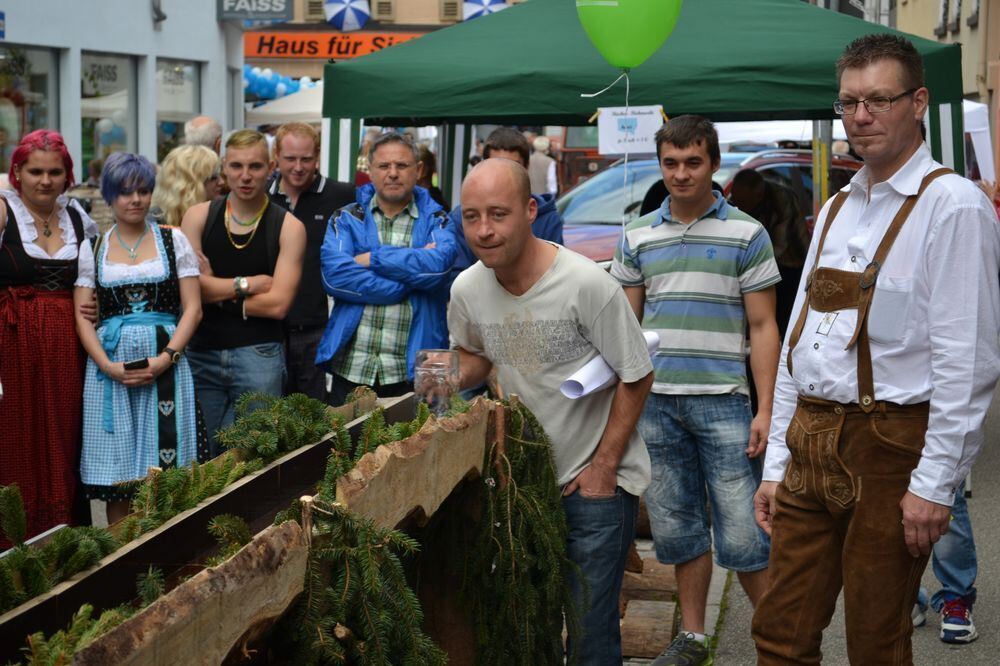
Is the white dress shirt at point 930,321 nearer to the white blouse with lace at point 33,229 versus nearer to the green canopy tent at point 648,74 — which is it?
the white blouse with lace at point 33,229

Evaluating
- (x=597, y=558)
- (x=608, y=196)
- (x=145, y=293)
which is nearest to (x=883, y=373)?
(x=597, y=558)

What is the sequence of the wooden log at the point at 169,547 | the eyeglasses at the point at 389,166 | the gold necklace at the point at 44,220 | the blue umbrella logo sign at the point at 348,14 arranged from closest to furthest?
the wooden log at the point at 169,547 < the gold necklace at the point at 44,220 < the eyeglasses at the point at 389,166 < the blue umbrella logo sign at the point at 348,14

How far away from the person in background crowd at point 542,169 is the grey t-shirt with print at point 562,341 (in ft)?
51.5

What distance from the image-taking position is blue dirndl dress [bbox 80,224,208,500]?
6156 millimetres

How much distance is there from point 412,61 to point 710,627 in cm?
416

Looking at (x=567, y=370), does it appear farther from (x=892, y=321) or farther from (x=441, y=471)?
(x=892, y=321)

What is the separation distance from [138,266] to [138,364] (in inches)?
17.7

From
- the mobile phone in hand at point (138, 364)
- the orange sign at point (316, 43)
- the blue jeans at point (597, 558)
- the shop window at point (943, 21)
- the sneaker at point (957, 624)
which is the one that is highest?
the orange sign at point (316, 43)

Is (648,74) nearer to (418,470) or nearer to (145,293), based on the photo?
(145,293)

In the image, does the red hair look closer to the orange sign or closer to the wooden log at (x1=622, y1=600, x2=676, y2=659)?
the wooden log at (x1=622, y1=600, x2=676, y2=659)

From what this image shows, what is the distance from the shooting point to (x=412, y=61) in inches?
338

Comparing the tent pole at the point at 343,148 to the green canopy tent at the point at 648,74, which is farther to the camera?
the tent pole at the point at 343,148

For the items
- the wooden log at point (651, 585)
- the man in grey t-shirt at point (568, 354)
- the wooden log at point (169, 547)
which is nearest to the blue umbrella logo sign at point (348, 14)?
the wooden log at point (651, 585)

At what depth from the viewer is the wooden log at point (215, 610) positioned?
6.77 ft
